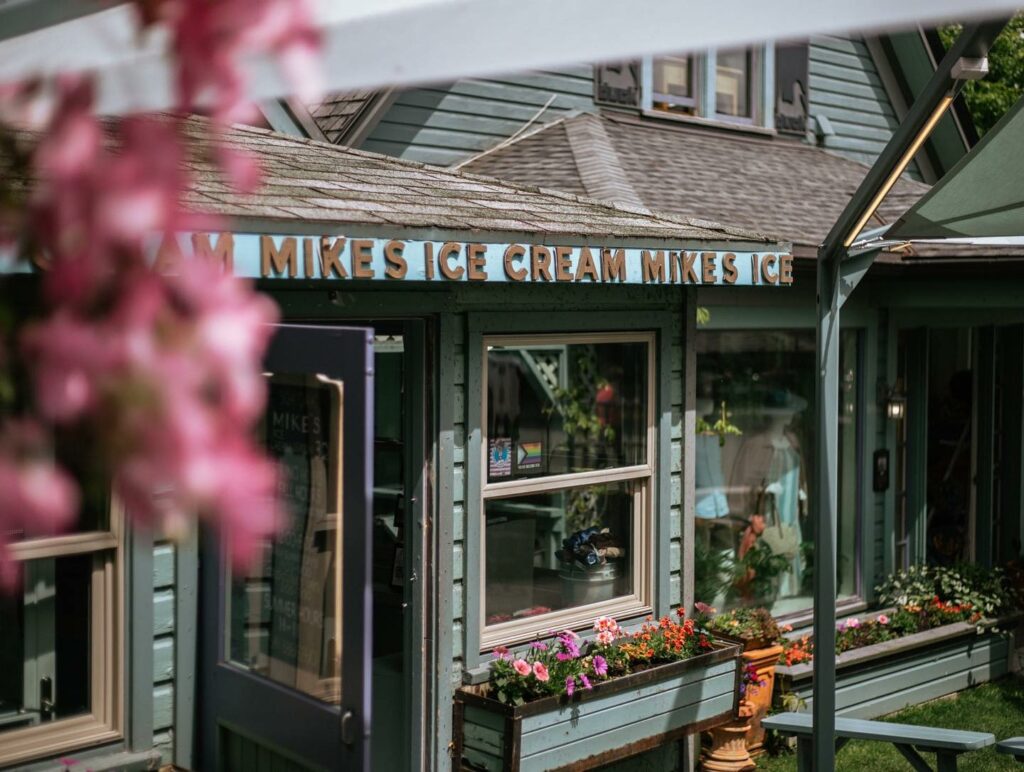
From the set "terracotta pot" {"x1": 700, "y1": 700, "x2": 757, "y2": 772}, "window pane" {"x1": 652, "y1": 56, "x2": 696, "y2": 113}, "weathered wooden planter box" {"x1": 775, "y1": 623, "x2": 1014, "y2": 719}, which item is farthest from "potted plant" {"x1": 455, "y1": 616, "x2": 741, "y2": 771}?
"window pane" {"x1": 652, "y1": 56, "x2": 696, "y2": 113}

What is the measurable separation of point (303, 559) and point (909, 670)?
5.63 metres

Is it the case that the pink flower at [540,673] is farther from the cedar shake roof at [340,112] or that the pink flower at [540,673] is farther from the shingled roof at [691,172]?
the cedar shake roof at [340,112]

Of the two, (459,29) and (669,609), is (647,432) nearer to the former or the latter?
(669,609)

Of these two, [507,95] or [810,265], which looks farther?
[507,95]

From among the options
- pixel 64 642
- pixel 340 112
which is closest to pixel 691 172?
pixel 340 112

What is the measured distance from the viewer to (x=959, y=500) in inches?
416

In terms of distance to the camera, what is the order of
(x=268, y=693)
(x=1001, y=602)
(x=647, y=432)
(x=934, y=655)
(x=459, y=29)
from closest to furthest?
(x=459, y=29), (x=268, y=693), (x=647, y=432), (x=934, y=655), (x=1001, y=602)

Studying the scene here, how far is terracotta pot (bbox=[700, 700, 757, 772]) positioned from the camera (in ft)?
23.0

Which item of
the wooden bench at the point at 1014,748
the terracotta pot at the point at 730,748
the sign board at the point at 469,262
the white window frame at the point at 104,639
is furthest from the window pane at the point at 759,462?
the white window frame at the point at 104,639

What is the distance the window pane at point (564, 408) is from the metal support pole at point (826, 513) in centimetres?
157

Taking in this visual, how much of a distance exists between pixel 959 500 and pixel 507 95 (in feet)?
16.7

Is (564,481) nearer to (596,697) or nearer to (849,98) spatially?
(596,697)

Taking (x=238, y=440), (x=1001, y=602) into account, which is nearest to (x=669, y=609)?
(x=1001, y=602)

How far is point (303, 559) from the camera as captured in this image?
423 centimetres
